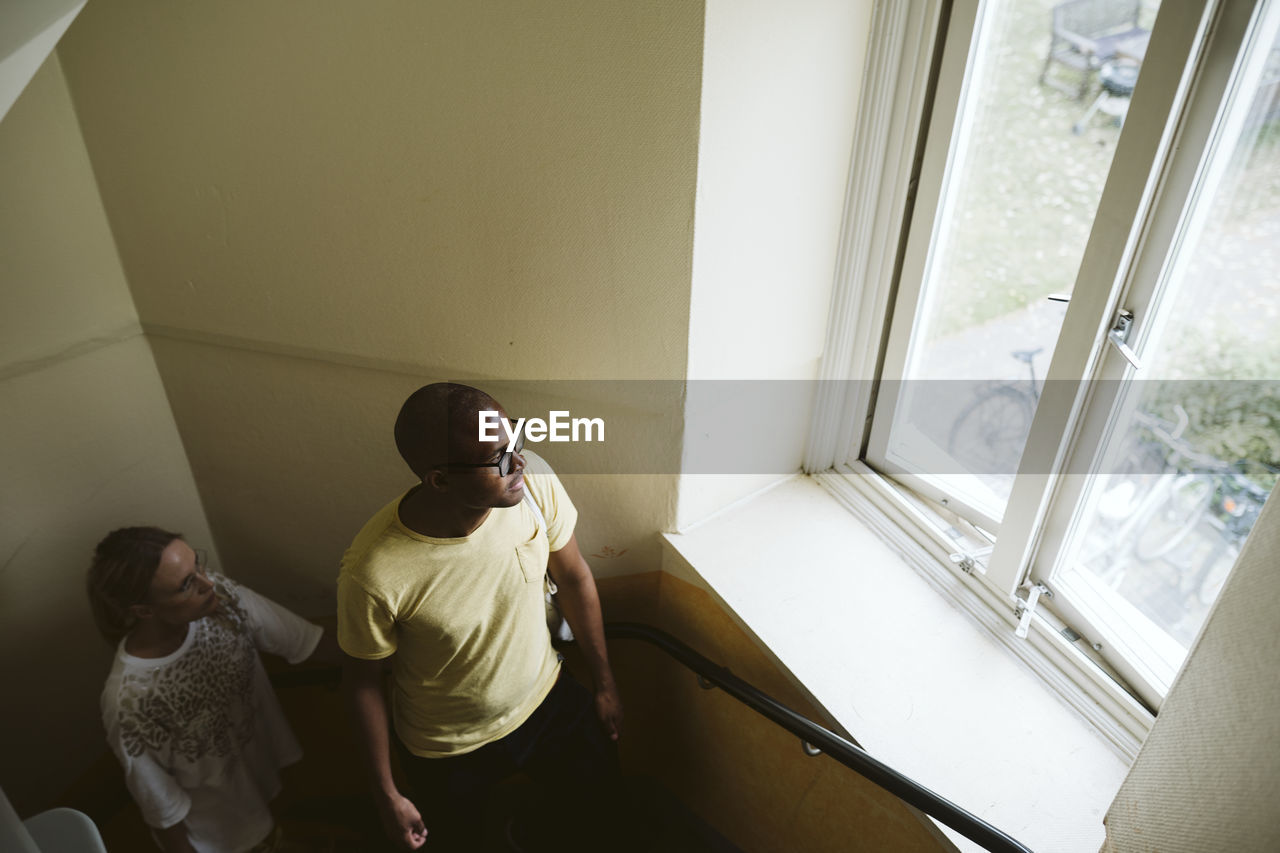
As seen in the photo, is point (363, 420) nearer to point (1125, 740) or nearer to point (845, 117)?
point (845, 117)

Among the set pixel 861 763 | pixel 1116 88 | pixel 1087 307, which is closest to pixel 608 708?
pixel 861 763

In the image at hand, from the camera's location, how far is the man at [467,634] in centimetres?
147

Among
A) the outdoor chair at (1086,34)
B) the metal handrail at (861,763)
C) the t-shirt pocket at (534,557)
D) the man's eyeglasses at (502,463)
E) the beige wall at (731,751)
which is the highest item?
the outdoor chair at (1086,34)

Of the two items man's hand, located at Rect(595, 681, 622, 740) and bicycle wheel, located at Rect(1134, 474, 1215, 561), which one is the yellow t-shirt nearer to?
man's hand, located at Rect(595, 681, 622, 740)

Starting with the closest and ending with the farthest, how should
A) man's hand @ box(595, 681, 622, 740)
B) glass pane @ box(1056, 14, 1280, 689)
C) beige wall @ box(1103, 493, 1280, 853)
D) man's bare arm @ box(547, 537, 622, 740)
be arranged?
beige wall @ box(1103, 493, 1280, 853)
glass pane @ box(1056, 14, 1280, 689)
man's bare arm @ box(547, 537, 622, 740)
man's hand @ box(595, 681, 622, 740)

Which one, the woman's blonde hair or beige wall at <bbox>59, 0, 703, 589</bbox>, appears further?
the woman's blonde hair

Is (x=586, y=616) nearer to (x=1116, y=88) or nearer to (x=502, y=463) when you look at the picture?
(x=502, y=463)

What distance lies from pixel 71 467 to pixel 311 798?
1.48 m

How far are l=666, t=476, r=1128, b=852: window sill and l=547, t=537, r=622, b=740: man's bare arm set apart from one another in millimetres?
316

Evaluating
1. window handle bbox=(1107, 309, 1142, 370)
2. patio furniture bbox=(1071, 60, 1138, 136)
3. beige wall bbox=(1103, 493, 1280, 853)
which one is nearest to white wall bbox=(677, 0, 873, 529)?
patio furniture bbox=(1071, 60, 1138, 136)

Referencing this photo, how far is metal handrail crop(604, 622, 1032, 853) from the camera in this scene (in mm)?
1347

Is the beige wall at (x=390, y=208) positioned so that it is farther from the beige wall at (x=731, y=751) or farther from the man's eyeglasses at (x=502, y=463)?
the man's eyeglasses at (x=502, y=463)

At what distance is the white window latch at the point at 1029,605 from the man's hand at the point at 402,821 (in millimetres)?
1528

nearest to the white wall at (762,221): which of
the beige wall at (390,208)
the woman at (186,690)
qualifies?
the beige wall at (390,208)
